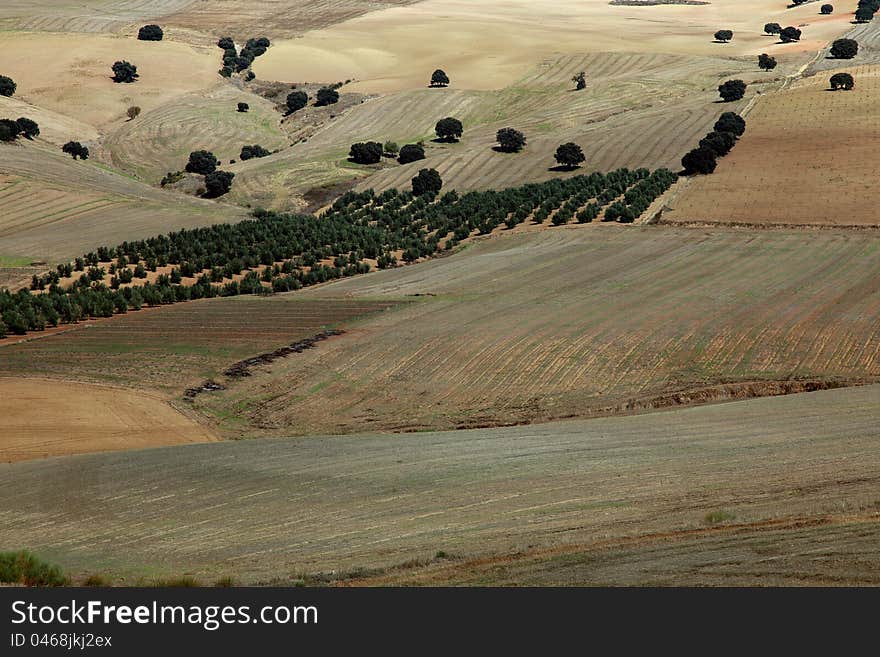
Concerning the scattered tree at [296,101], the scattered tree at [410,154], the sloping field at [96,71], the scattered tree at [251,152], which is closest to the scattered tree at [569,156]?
the scattered tree at [410,154]

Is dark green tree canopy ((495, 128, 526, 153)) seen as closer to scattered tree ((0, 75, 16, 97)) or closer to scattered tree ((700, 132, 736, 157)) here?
scattered tree ((700, 132, 736, 157))

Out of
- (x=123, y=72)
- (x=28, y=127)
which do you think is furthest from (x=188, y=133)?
(x=123, y=72)

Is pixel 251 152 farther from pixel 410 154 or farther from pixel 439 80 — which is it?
pixel 439 80

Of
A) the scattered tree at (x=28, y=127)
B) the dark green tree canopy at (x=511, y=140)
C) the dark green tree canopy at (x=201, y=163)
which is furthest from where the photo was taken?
the scattered tree at (x=28, y=127)

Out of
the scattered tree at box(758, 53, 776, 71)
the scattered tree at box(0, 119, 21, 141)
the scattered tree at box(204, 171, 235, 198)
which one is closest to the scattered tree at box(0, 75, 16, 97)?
the scattered tree at box(0, 119, 21, 141)

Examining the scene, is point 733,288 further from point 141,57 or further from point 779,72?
point 141,57

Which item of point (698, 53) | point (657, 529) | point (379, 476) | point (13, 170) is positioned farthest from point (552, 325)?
point (698, 53)

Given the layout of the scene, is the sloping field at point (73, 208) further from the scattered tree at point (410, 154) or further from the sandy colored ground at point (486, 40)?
the sandy colored ground at point (486, 40)
